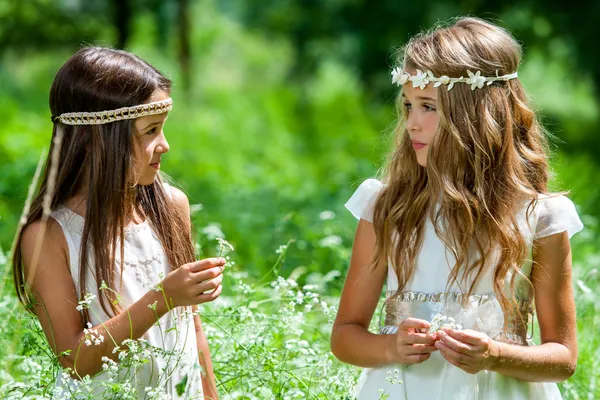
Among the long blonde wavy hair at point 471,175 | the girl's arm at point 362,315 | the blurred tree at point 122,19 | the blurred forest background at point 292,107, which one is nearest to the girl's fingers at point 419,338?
the girl's arm at point 362,315

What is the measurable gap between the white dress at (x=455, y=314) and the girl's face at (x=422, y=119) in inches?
9.9

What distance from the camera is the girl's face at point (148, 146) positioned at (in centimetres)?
267

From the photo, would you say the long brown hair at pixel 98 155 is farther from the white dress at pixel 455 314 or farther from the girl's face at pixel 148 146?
the white dress at pixel 455 314

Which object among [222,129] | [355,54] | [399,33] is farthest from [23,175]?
[355,54]

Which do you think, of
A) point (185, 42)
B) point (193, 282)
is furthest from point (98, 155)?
point (185, 42)

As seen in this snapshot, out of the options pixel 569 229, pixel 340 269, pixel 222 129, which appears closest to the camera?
pixel 569 229

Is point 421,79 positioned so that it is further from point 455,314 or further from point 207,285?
point 207,285

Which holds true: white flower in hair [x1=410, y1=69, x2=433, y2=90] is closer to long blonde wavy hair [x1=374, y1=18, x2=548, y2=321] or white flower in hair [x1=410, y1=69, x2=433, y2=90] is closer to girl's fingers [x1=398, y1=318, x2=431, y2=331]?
long blonde wavy hair [x1=374, y1=18, x2=548, y2=321]

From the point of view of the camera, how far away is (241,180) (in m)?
9.42

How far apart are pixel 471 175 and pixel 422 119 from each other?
0.22 m

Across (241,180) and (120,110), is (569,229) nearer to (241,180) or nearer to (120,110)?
(120,110)

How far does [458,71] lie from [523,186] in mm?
383

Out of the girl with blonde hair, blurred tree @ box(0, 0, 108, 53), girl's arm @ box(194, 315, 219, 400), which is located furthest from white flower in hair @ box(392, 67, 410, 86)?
blurred tree @ box(0, 0, 108, 53)

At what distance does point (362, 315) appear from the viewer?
270cm
